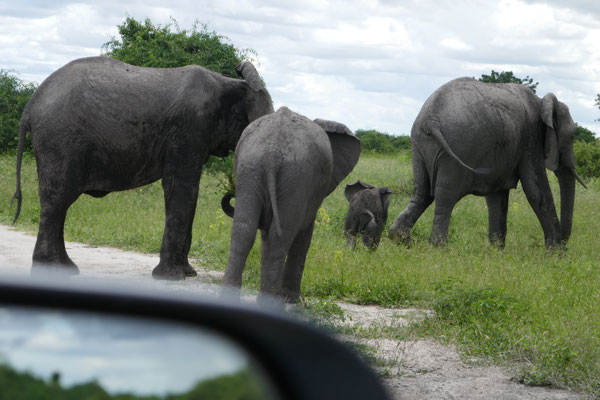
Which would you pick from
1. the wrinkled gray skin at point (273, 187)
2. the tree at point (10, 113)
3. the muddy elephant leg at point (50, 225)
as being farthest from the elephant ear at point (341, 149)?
the tree at point (10, 113)

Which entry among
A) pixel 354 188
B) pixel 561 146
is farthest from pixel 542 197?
pixel 354 188

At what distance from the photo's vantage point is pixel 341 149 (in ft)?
21.7

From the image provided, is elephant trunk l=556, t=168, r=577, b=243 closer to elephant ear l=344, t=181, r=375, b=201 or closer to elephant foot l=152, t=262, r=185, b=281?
elephant ear l=344, t=181, r=375, b=201

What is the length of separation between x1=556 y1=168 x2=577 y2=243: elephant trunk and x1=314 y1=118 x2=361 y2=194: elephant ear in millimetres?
5377

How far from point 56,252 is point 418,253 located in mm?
4137

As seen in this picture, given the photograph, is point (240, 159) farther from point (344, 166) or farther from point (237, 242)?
point (344, 166)

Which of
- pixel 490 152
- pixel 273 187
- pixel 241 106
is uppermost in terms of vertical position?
pixel 241 106

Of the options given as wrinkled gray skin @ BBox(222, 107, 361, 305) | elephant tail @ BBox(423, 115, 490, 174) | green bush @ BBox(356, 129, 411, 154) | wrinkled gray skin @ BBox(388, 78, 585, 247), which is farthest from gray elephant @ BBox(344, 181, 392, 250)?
green bush @ BBox(356, 129, 411, 154)

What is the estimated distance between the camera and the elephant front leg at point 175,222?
25.4 feet

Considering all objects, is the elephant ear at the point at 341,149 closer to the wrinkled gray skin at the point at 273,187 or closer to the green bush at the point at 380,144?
the wrinkled gray skin at the point at 273,187

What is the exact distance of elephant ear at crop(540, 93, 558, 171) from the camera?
34.7 ft

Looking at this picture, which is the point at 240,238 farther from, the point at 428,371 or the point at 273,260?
the point at 428,371

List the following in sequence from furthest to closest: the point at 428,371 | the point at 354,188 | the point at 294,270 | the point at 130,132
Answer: the point at 354,188 → the point at 130,132 → the point at 294,270 → the point at 428,371

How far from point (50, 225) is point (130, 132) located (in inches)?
45.4
